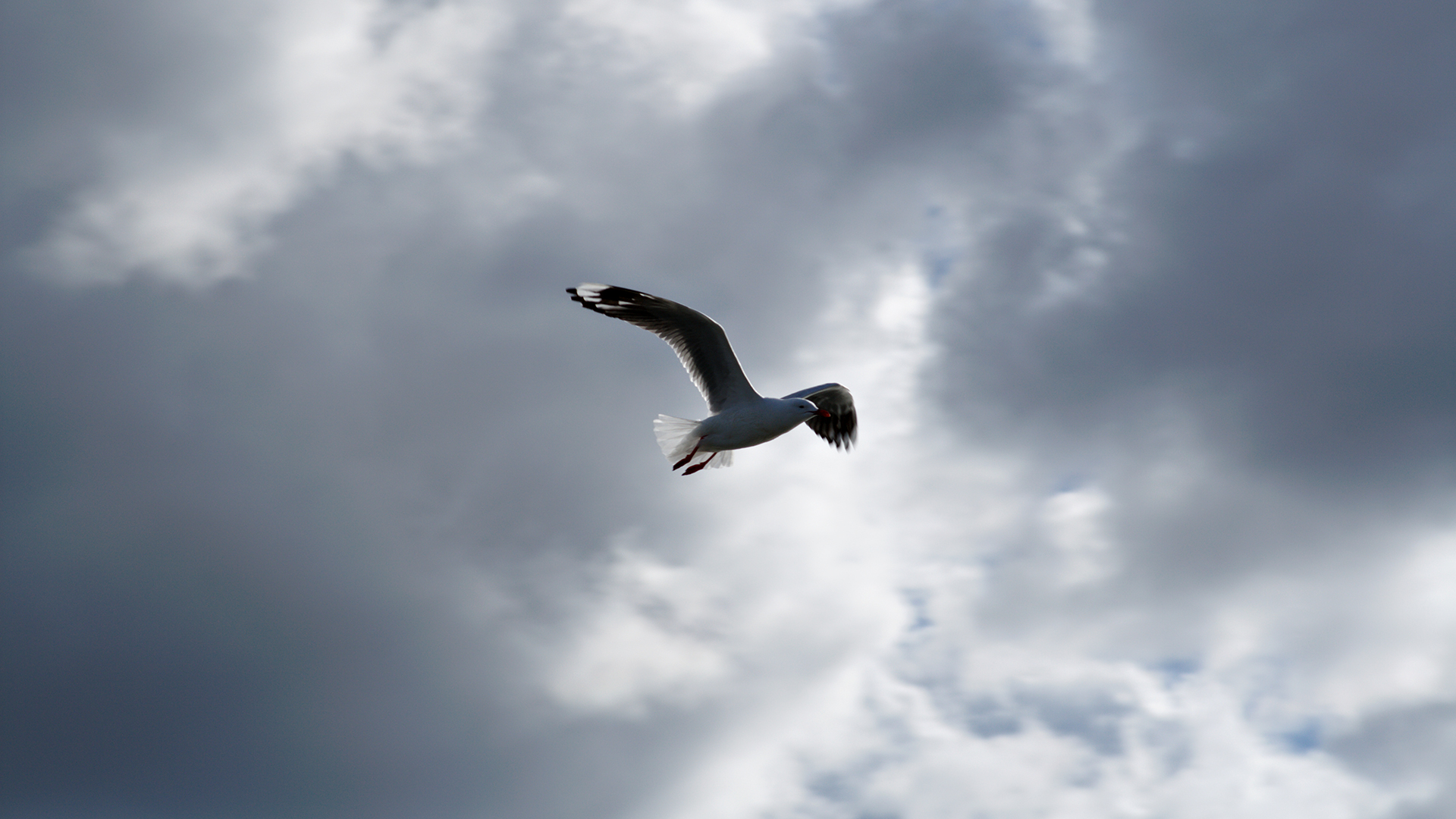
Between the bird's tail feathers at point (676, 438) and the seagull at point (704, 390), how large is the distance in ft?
0.04

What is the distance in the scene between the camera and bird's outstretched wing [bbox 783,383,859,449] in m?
21.2

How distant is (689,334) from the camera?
17.6 meters

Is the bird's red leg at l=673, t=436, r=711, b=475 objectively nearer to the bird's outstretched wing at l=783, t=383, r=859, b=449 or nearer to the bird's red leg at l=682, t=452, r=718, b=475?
the bird's red leg at l=682, t=452, r=718, b=475

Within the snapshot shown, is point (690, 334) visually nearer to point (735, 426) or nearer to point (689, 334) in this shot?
point (689, 334)

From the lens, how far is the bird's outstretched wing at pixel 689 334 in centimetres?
1727

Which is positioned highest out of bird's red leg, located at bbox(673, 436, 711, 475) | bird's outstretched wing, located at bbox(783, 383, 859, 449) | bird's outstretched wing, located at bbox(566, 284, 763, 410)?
bird's outstretched wing, located at bbox(783, 383, 859, 449)

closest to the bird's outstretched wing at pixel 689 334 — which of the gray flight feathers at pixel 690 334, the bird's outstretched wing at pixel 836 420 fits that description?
the gray flight feathers at pixel 690 334

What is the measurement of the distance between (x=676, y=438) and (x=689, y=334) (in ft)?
5.09

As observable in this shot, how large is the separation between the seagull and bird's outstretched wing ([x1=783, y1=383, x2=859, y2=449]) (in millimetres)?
3356

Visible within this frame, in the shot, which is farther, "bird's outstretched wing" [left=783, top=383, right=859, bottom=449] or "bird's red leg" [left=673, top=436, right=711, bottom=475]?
"bird's outstretched wing" [left=783, top=383, right=859, bottom=449]

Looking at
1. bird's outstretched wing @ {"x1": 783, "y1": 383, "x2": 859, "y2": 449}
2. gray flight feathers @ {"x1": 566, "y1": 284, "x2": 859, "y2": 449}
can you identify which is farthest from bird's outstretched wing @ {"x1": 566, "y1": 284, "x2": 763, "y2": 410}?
bird's outstretched wing @ {"x1": 783, "y1": 383, "x2": 859, "y2": 449}

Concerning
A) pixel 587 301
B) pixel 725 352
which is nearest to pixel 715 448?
pixel 725 352

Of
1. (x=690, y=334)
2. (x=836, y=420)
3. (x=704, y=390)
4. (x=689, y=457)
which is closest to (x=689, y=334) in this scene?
(x=690, y=334)

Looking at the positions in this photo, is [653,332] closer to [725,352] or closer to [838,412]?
[725,352]
